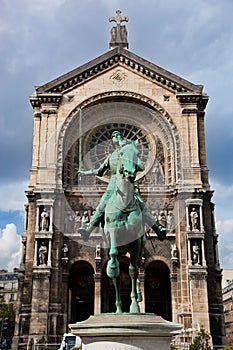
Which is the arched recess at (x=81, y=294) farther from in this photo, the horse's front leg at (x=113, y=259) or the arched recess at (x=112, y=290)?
the horse's front leg at (x=113, y=259)

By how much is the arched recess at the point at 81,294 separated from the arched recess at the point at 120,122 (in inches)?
211

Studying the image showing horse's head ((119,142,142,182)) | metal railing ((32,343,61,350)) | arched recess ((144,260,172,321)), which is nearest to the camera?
horse's head ((119,142,142,182))

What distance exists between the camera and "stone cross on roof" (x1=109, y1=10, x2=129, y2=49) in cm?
3584

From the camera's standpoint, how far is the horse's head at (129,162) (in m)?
8.64

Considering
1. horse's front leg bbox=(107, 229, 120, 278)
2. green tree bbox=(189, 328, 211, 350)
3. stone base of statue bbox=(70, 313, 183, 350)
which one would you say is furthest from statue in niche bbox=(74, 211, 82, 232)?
stone base of statue bbox=(70, 313, 183, 350)

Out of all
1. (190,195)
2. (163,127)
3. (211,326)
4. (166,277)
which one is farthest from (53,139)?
(211,326)

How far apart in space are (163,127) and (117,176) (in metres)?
18.6

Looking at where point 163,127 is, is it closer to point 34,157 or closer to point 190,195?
point 190,195

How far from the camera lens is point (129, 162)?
874cm

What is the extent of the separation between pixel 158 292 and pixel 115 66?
1422cm

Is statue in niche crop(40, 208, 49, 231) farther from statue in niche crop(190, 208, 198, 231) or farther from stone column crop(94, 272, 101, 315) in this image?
statue in niche crop(190, 208, 198, 231)

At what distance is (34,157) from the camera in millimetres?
27188

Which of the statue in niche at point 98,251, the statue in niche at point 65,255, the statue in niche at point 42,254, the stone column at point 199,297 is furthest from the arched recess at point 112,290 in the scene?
the stone column at point 199,297

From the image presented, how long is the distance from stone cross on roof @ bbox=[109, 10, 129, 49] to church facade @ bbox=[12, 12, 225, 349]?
23.4ft
